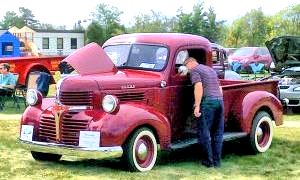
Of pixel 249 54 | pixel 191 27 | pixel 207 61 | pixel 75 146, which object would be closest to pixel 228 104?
pixel 207 61

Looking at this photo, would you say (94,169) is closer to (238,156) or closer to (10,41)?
(238,156)

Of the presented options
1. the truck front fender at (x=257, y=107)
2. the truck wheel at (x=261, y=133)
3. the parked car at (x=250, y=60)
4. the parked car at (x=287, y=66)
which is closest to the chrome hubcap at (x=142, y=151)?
the truck front fender at (x=257, y=107)

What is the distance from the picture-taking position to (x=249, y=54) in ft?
115

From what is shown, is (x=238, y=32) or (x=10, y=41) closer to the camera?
(x=10, y=41)

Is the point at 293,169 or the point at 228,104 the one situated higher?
the point at 228,104

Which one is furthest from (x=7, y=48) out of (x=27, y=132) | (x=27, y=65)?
(x=27, y=132)

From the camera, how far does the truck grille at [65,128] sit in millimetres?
7664

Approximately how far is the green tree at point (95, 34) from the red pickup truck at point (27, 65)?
4701cm

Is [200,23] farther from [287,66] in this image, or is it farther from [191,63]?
[191,63]

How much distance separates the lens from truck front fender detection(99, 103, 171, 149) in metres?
7.50

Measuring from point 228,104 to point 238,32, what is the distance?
63.6 metres

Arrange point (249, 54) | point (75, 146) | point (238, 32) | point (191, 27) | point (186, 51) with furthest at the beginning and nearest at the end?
point (238, 32), point (191, 27), point (249, 54), point (186, 51), point (75, 146)

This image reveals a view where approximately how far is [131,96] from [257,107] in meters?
2.32

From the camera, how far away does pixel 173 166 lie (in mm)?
8445
